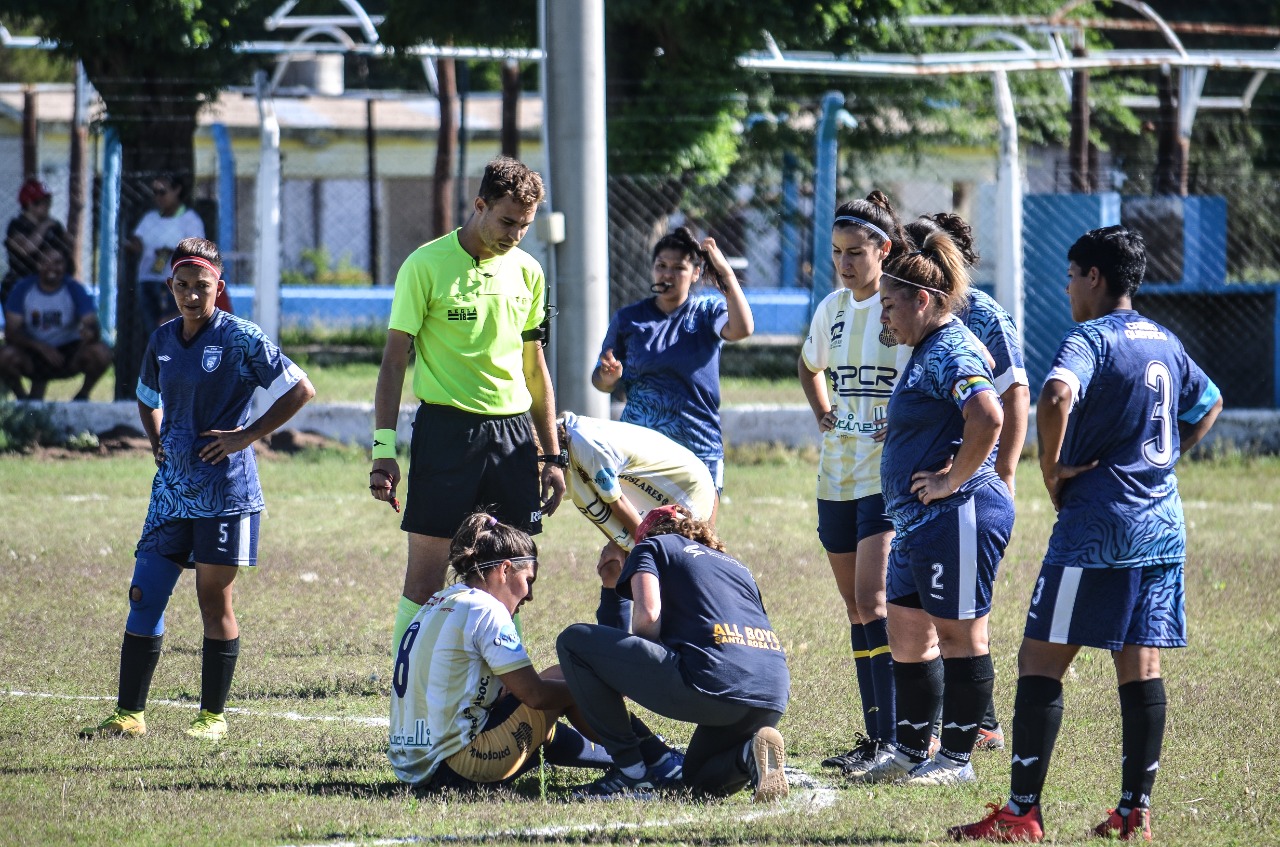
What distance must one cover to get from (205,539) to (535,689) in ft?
5.21

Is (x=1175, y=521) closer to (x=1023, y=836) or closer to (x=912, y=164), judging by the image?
(x=1023, y=836)

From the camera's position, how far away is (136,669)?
19.4ft

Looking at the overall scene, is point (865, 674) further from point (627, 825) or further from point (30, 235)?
point (30, 235)

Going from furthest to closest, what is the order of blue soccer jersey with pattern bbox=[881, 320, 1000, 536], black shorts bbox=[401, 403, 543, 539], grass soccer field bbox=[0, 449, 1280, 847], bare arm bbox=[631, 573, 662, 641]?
1. black shorts bbox=[401, 403, 543, 539]
2. bare arm bbox=[631, 573, 662, 641]
3. blue soccer jersey with pattern bbox=[881, 320, 1000, 536]
4. grass soccer field bbox=[0, 449, 1280, 847]

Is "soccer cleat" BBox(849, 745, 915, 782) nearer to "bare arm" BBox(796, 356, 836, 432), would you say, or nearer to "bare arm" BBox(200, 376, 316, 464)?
"bare arm" BBox(796, 356, 836, 432)

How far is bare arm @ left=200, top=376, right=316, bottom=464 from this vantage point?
233 inches

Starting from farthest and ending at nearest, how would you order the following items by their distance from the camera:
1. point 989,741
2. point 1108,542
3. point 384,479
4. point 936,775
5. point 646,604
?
point 989,741, point 384,479, point 936,775, point 646,604, point 1108,542

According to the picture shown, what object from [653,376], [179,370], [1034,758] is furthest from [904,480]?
[179,370]

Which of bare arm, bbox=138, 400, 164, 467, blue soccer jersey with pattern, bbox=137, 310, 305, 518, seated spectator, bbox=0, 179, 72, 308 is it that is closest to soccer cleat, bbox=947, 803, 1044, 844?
blue soccer jersey with pattern, bbox=137, 310, 305, 518

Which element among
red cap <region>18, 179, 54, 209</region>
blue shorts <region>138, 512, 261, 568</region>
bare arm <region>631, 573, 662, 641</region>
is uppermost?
red cap <region>18, 179, 54, 209</region>

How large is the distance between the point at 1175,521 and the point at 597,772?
2287mm

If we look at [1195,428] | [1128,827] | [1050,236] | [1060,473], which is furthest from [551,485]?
[1050,236]

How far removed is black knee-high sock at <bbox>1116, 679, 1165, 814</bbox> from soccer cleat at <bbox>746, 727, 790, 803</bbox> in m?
1.11

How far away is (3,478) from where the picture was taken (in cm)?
1186
